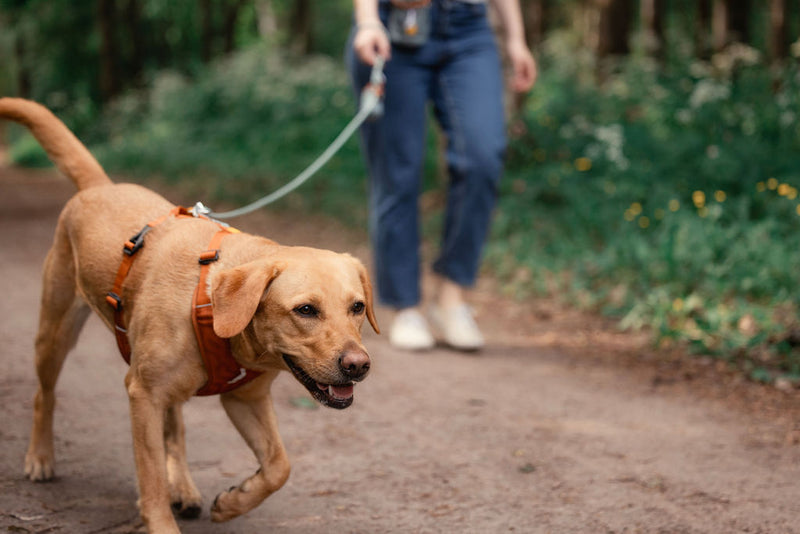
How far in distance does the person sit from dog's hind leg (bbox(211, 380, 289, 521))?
88.4 inches

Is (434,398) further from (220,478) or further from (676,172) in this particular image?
(676,172)

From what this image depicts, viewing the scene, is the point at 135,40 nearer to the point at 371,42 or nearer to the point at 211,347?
the point at 371,42

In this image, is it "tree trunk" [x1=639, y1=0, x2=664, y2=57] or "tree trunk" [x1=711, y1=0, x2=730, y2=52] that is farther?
"tree trunk" [x1=639, y1=0, x2=664, y2=57]

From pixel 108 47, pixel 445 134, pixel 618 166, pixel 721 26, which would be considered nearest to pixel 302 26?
pixel 108 47

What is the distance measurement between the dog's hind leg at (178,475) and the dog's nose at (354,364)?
76 cm

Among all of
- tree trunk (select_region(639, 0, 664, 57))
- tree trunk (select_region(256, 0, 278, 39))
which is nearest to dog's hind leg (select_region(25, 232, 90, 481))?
tree trunk (select_region(639, 0, 664, 57))

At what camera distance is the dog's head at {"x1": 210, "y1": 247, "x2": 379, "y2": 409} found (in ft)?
7.89

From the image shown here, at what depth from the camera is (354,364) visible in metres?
2.37

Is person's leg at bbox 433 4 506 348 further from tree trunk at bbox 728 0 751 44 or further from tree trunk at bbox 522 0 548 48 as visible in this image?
tree trunk at bbox 522 0 548 48

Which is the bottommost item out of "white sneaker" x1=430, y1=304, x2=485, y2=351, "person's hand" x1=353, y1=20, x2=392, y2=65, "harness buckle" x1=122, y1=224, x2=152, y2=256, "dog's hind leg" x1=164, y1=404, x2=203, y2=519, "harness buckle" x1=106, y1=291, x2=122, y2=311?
"white sneaker" x1=430, y1=304, x2=485, y2=351

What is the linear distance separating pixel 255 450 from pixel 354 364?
0.64m

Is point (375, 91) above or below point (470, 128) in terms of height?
above

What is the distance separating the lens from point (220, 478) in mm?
3207

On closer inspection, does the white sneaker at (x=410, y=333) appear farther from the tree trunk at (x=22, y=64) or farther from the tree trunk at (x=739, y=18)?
the tree trunk at (x=22, y=64)
